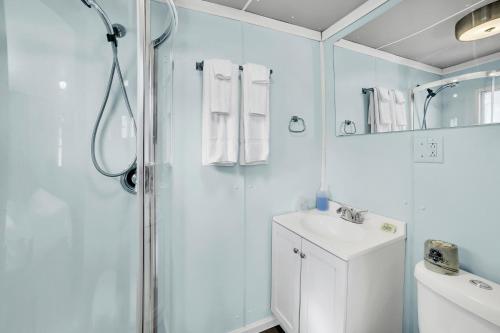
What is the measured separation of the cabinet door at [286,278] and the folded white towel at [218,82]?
2.88 feet

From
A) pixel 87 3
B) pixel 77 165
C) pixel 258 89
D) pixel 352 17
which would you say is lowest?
pixel 77 165

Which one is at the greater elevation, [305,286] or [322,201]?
[322,201]

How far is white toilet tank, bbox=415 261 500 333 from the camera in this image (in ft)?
2.24

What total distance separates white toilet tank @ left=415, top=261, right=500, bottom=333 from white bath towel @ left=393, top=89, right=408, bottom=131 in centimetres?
72

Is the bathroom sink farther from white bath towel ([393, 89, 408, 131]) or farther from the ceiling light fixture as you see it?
the ceiling light fixture

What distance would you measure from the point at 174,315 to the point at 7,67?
151cm

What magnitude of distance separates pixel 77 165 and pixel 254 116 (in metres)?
Answer: 1.01

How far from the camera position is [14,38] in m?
0.91

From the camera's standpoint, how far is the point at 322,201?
159 centimetres

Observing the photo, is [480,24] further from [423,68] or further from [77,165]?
[77,165]

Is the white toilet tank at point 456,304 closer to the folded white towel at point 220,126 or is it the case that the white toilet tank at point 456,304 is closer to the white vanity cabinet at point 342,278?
the white vanity cabinet at point 342,278

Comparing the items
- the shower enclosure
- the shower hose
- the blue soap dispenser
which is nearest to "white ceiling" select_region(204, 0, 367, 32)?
the shower enclosure

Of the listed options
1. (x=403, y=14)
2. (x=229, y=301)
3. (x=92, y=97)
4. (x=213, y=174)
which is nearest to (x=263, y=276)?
(x=229, y=301)

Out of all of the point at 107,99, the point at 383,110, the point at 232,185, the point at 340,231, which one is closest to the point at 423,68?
the point at 383,110
